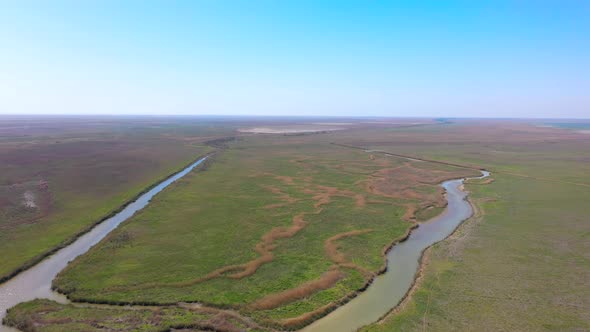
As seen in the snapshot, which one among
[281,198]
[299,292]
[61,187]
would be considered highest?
[61,187]

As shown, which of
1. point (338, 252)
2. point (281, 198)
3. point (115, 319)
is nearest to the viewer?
point (115, 319)

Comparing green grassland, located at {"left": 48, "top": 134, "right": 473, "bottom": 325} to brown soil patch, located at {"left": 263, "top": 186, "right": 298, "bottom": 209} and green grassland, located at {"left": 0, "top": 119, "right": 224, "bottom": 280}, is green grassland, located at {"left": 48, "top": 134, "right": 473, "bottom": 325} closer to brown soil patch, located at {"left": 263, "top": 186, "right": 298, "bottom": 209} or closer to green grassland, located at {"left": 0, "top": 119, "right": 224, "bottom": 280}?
brown soil patch, located at {"left": 263, "top": 186, "right": 298, "bottom": 209}

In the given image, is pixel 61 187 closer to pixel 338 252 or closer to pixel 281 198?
pixel 281 198

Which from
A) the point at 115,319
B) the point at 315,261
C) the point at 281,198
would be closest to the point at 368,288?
the point at 315,261

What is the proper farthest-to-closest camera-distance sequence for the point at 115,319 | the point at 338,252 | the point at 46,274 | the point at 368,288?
the point at 338,252
the point at 46,274
the point at 368,288
the point at 115,319

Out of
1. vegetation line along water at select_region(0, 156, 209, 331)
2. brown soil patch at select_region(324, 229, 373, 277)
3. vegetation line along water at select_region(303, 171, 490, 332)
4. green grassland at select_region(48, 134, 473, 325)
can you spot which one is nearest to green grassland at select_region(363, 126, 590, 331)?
vegetation line along water at select_region(303, 171, 490, 332)

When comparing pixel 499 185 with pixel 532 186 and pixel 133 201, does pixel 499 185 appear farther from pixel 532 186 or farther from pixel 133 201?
pixel 133 201
